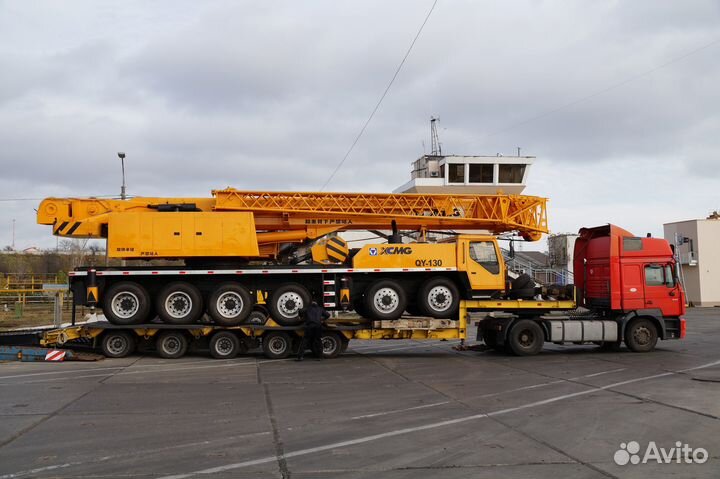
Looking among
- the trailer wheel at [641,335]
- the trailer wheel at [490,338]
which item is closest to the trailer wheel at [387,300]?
the trailer wheel at [490,338]

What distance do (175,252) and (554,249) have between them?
19216 mm

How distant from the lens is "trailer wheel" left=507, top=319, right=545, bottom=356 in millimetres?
17494

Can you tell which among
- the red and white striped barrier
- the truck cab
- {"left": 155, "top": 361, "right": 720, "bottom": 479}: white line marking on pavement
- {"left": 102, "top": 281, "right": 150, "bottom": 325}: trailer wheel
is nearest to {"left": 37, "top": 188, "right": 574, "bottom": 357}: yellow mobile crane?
{"left": 102, "top": 281, "right": 150, "bottom": 325}: trailer wheel

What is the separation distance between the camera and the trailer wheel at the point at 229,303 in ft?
54.4

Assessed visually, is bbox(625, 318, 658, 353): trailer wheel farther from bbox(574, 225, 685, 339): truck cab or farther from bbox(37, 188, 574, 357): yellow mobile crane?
bbox(37, 188, 574, 357): yellow mobile crane

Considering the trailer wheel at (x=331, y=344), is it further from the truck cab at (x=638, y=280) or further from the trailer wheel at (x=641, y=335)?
the trailer wheel at (x=641, y=335)

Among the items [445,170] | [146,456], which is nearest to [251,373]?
[146,456]

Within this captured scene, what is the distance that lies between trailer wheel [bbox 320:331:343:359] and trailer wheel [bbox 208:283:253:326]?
222 centimetres

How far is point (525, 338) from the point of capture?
17.8 m

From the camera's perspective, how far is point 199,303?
16672 millimetres

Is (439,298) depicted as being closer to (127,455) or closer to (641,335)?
(641,335)

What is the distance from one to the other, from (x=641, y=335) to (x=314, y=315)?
958 cm

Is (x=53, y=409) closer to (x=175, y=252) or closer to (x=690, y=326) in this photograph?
(x=175, y=252)

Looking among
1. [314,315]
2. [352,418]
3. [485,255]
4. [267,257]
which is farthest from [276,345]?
[352,418]
